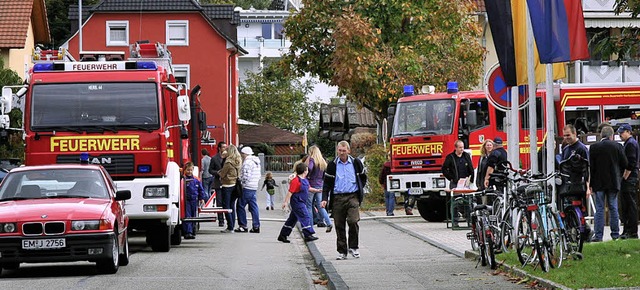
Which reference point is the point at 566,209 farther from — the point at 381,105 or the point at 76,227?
the point at 381,105

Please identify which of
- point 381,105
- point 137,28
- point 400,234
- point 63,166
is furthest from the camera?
point 137,28

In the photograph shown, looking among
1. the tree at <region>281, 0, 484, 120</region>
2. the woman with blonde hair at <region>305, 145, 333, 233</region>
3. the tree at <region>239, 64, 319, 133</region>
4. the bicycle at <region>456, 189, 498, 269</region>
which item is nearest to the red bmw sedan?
the bicycle at <region>456, 189, 498, 269</region>

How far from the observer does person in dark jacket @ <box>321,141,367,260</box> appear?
1855 cm

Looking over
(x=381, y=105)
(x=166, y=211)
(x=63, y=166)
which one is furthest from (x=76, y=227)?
(x=381, y=105)

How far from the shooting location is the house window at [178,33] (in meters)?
64.5

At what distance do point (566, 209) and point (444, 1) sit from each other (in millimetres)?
24933

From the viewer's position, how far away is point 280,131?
83.5m

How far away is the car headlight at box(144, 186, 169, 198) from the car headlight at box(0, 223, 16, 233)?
465cm

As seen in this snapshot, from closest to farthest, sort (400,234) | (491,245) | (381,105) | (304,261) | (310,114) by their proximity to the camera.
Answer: (491,245) → (304,261) → (400,234) → (381,105) → (310,114)

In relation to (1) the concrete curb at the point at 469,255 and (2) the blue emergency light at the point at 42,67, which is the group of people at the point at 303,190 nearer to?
(1) the concrete curb at the point at 469,255

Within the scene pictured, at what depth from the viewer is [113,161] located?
67.0 ft

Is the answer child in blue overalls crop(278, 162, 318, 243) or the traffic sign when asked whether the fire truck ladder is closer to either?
child in blue overalls crop(278, 162, 318, 243)

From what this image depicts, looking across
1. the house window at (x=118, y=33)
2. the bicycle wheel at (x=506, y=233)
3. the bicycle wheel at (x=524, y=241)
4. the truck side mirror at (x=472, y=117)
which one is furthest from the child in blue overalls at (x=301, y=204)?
the house window at (x=118, y=33)

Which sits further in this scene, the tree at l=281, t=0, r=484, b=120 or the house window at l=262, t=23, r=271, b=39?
the house window at l=262, t=23, r=271, b=39
